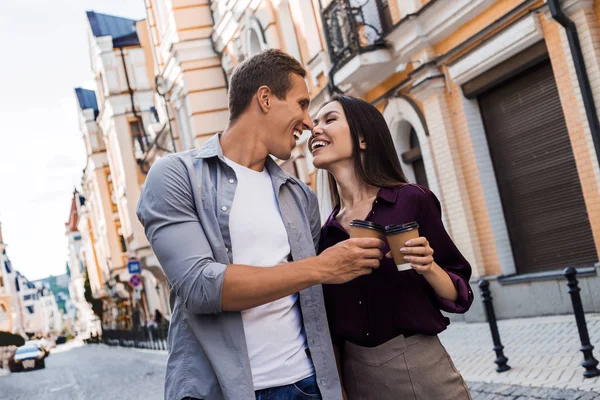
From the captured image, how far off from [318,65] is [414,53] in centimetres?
386

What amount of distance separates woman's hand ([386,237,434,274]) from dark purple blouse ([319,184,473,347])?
11.4 inches

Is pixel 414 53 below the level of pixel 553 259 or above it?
above

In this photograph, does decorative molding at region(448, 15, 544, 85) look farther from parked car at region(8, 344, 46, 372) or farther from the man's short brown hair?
parked car at region(8, 344, 46, 372)

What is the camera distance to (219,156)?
9.11 ft

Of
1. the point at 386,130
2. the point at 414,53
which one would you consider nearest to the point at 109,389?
the point at 414,53

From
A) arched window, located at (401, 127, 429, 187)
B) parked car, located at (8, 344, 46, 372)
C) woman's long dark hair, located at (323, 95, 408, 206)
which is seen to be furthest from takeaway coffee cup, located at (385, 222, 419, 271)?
parked car, located at (8, 344, 46, 372)

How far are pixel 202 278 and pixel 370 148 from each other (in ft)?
3.29

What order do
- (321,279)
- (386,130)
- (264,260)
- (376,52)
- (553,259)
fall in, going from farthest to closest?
(376,52) < (553,259) < (386,130) < (264,260) < (321,279)

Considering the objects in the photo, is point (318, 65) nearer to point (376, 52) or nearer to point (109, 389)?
point (376, 52)

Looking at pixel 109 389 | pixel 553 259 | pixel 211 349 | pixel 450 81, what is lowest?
pixel 109 389

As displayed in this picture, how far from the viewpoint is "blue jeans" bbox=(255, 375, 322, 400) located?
104 inches

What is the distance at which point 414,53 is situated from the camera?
14.3 meters

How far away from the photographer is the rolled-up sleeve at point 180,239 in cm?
245

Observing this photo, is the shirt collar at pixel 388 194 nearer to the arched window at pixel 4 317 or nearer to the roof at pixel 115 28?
the roof at pixel 115 28
